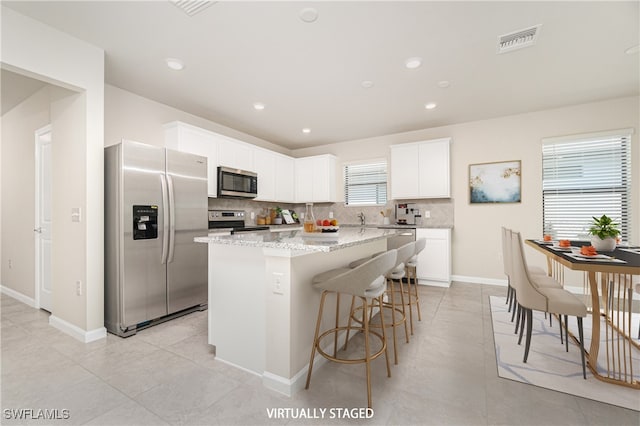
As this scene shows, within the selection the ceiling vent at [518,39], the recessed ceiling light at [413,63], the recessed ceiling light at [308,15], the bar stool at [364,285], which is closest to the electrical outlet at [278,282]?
the bar stool at [364,285]

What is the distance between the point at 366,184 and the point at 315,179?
1.04 metres

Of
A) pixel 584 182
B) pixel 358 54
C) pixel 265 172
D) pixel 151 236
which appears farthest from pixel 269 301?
pixel 584 182

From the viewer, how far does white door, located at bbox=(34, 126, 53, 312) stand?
10.6ft

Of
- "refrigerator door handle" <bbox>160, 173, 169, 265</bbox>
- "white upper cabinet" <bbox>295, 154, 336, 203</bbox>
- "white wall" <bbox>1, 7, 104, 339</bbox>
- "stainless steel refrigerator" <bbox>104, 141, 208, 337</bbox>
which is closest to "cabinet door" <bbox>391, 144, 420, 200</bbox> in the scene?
"white upper cabinet" <bbox>295, 154, 336, 203</bbox>

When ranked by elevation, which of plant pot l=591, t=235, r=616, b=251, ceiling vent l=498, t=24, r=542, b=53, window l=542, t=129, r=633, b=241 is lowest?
plant pot l=591, t=235, r=616, b=251

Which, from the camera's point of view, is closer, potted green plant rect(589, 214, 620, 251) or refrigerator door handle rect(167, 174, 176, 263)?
potted green plant rect(589, 214, 620, 251)

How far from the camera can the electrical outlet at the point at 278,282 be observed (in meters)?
1.74

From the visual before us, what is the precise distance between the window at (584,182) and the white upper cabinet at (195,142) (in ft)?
15.9

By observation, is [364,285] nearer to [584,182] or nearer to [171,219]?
[171,219]

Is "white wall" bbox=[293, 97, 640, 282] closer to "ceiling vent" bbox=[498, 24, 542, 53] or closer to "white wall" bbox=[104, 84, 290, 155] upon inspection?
"ceiling vent" bbox=[498, 24, 542, 53]

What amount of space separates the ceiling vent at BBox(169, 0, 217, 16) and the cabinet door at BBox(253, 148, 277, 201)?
2807mm

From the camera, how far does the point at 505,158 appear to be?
430cm

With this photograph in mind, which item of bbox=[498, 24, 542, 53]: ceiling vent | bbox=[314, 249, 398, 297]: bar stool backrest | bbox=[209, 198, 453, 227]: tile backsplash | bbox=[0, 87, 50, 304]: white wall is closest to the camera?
bbox=[314, 249, 398, 297]: bar stool backrest

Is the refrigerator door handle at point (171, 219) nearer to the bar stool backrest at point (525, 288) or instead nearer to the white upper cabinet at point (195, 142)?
the white upper cabinet at point (195, 142)
